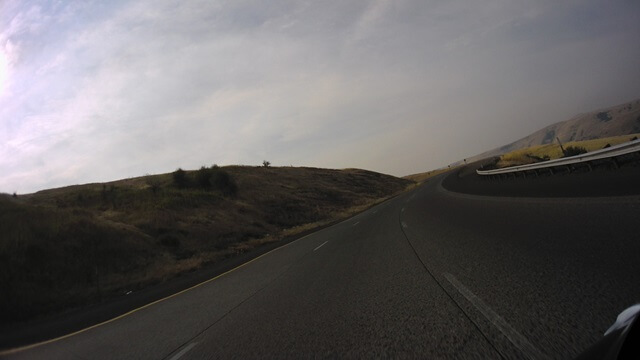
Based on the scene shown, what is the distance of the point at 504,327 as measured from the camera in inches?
164

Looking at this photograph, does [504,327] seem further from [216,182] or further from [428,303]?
[216,182]

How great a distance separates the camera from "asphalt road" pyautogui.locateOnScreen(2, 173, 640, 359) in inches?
162

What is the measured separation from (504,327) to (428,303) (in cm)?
157

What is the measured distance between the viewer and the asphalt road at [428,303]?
4.12 metres

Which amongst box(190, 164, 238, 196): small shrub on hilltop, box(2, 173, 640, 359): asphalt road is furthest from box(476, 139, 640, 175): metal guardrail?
box(190, 164, 238, 196): small shrub on hilltop

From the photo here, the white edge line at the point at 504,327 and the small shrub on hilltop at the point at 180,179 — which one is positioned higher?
the small shrub on hilltop at the point at 180,179

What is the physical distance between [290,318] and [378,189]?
78.4 m

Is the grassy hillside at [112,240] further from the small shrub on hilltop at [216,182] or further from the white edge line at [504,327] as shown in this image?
the white edge line at [504,327]

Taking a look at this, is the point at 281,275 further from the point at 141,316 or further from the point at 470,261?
the point at 470,261

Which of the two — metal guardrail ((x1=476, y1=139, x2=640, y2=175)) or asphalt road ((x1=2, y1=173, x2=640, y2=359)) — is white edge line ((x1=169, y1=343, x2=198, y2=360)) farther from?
metal guardrail ((x1=476, y1=139, x2=640, y2=175))

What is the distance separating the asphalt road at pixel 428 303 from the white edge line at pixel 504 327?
0.05 ft

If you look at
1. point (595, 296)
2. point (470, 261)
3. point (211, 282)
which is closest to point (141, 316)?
point (211, 282)

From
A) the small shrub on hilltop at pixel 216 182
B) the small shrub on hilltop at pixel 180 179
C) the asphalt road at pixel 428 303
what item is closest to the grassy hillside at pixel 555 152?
the small shrub on hilltop at pixel 216 182

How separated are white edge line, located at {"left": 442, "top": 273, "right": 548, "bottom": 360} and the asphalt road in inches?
0.6
